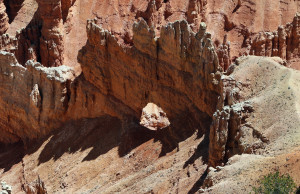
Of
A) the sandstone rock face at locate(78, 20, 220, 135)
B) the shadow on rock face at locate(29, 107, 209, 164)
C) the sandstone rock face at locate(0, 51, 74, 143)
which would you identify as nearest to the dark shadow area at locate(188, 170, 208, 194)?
the shadow on rock face at locate(29, 107, 209, 164)

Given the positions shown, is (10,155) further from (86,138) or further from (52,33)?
(52,33)

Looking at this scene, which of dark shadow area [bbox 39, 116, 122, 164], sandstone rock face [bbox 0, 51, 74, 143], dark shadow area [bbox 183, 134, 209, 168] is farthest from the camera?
sandstone rock face [bbox 0, 51, 74, 143]

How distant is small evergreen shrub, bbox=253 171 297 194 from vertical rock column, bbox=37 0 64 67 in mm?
31694

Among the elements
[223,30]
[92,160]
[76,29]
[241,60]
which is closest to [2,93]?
[76,29]

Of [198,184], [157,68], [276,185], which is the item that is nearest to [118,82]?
[157,68]

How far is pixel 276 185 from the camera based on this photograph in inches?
1035

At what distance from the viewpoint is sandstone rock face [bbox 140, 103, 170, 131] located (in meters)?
45.5

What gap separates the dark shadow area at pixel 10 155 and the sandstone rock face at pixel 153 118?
12.5 metres

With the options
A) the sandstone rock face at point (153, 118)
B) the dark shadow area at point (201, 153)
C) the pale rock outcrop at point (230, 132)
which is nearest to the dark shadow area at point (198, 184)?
the pale rock outcrop at point (230, 132)

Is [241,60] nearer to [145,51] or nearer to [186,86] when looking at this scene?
[186,86]

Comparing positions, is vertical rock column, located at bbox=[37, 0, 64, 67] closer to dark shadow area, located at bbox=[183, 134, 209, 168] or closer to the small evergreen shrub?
dark shadow area, located at bbox=[183, 134, 209, 168]

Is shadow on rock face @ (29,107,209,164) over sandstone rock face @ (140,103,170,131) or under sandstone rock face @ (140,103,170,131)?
under

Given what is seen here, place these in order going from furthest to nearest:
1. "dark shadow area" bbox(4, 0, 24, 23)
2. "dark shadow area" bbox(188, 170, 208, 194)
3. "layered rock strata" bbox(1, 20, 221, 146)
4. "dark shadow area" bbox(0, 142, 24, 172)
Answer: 1. "dark shadow area" bbox(4, 0, 24, 23)
2. "dark shadow area" bbox(0, 142, 24, 172)
3. "layered rock strata" bbox(1, 20, 221, 146)
4. "dark shadow area" bbox(188, 170, 208, 194)

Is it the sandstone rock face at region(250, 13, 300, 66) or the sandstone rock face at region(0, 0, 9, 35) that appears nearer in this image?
the sandstone rock face at region(250, 13, 300, 66)
